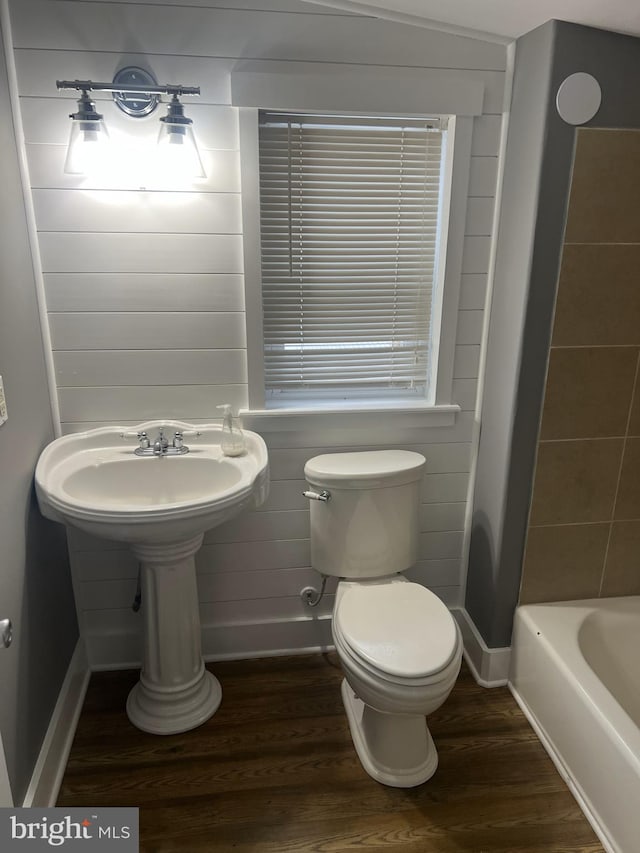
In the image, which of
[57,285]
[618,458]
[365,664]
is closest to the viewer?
[365,664]

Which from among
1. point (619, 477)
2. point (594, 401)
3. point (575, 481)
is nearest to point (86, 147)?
point (594, 401)

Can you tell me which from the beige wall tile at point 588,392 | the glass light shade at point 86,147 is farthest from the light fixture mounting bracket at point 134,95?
the beige wall tile at point 588,392

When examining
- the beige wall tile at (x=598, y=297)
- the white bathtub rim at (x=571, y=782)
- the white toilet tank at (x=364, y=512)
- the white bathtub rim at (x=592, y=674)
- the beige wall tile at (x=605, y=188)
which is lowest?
the white bathtub rim at (x=571, y=782)

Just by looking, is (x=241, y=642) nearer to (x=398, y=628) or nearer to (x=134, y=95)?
(x=398, y=628)

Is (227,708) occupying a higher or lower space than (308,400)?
lower

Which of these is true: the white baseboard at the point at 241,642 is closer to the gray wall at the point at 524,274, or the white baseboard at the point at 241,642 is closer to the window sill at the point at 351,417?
the gray wall at the point at 524,274

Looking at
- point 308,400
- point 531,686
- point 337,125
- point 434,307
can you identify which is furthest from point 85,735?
point 337,125

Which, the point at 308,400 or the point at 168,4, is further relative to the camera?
the point at 308,400

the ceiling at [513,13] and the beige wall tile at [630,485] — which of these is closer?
the ceiling at [513,13]

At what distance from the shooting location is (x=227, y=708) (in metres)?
2.09

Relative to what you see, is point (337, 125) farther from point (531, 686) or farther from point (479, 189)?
point (531, 686)

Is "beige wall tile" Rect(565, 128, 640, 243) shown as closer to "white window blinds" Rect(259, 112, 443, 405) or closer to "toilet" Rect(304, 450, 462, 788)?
"white window blinds" Rect(259, 112, 443, 405)

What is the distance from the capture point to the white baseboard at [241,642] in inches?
88.0

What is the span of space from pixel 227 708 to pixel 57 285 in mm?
1494
